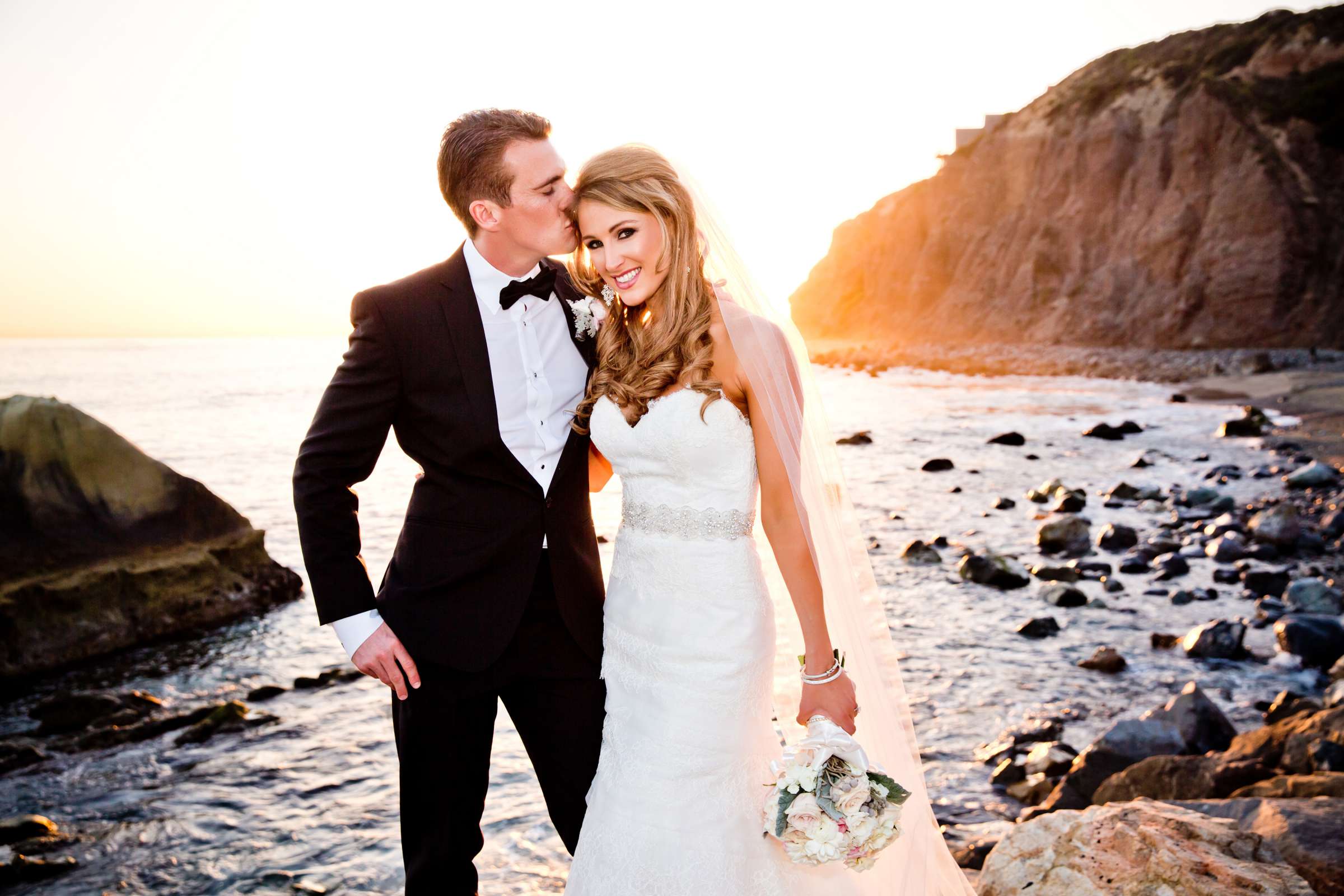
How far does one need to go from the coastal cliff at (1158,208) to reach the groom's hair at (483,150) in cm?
4470

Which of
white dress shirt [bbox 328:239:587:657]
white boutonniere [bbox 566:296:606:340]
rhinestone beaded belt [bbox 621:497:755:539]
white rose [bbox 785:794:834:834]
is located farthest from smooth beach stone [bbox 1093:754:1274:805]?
white boutonniere [bbox 566:296:606:340]

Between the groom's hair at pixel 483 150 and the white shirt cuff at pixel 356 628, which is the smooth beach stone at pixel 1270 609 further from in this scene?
the white shirt cuff at pixel 356 628

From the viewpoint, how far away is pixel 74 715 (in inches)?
A: 255

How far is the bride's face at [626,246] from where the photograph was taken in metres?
2.91

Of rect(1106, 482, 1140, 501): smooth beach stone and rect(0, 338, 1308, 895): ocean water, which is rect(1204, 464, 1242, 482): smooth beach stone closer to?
rect(0, 338, 1308, 895): ocean water

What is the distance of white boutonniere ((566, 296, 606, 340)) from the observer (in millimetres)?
3188

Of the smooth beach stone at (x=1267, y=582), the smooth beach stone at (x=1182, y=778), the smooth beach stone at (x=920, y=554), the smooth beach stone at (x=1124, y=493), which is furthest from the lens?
the smooth beach stone at (x=1124, y=493)

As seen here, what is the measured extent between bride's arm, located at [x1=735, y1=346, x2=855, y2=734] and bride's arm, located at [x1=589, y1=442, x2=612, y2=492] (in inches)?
25.6

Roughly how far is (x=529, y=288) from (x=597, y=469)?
2.35ft

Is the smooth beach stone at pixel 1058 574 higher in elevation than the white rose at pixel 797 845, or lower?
lower

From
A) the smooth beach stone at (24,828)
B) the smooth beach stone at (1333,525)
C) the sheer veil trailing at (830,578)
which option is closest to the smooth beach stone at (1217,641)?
the smooth beach stone at (1333,525)

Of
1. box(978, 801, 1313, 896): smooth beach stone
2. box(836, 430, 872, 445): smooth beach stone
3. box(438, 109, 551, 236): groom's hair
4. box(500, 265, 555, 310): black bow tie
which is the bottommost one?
box(836, 430, 872, 445): smooth beach stone

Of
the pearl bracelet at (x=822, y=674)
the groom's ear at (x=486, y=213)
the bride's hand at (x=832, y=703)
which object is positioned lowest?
the bride's hand at (x=832, y=703)

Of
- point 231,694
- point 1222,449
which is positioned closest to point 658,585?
point 231,694
